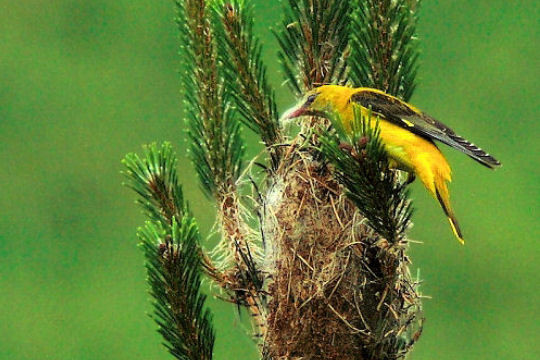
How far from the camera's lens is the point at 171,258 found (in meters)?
2.43

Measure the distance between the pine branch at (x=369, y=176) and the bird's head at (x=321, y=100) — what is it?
0.18 metres

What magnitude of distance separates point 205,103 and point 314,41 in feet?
1.28

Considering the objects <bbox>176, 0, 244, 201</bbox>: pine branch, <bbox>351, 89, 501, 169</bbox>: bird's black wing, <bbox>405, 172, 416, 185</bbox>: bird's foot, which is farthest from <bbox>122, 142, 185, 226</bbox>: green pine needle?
<bbox>405, 172, 416, 185</bbox>: bird's foot

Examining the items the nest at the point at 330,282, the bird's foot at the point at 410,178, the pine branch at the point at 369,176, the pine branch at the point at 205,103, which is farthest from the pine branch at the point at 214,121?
the bird's foot at the point at 410,178

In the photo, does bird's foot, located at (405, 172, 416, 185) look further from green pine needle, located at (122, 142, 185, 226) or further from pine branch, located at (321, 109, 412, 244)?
green pine needle, located at (122, 142, 185, 226)

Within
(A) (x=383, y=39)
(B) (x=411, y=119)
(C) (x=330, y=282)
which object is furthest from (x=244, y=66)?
(C) (x=330, y=282)

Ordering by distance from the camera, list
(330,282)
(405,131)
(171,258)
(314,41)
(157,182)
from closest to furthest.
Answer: (171,258) → (157,182) → (330,282) → (314,41) → (405,131)

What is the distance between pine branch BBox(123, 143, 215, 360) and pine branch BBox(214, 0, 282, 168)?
1.15 feet

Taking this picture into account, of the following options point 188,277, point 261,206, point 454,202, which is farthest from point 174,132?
point 188,277

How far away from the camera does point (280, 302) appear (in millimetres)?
2959

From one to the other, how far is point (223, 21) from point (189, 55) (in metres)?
0.16

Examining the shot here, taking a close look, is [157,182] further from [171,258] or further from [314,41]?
[314,41]

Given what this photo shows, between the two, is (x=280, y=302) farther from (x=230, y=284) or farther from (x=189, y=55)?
(x=189, y=55)

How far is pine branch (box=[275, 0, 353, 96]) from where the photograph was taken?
3027 millimetres
